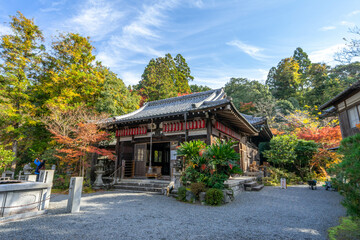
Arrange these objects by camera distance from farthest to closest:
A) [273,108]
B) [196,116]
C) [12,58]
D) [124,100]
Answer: [273,108], [124,100], [12,58], [196,116]

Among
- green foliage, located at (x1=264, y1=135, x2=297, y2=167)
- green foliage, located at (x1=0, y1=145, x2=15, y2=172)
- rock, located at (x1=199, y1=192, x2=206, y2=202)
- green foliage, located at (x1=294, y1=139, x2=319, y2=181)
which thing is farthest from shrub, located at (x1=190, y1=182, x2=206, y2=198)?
green foliage, located at (x1=0, y1=145, x2=15, y2=172)

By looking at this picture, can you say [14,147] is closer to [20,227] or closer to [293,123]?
[20,227]

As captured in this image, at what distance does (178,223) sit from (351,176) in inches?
146

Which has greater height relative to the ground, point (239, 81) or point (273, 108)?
point (239, 81)

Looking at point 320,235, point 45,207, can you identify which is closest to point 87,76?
point 45,207

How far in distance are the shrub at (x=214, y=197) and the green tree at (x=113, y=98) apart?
10455mm

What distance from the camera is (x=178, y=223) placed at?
4457 millimetres

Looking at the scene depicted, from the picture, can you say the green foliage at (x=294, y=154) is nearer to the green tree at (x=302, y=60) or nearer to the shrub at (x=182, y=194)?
the shrub at (x=182, y=194)

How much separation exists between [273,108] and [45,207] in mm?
29727

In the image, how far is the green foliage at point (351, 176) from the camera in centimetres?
321

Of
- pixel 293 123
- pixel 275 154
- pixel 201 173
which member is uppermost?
pixel 293 123

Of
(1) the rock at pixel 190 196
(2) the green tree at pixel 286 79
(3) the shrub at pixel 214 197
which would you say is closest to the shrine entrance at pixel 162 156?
(1) the rock at pixel 190 196

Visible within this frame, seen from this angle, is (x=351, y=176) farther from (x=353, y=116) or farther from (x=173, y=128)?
(x=353, y=116)

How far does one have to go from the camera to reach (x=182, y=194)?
723 centimetres
